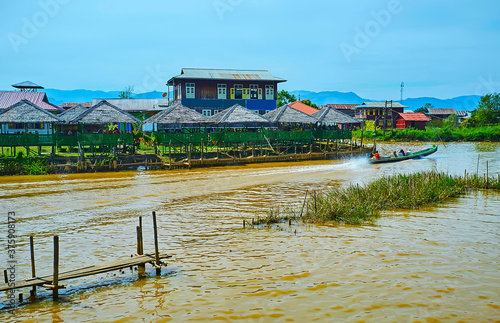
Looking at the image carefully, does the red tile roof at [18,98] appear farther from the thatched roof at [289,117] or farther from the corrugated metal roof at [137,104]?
the thatched roof at [289,117]

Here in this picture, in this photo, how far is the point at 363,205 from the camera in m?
14.1

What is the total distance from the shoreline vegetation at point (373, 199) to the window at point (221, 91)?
89.9ft

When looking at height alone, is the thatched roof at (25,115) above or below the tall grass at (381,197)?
above

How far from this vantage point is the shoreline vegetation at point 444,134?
196 feet

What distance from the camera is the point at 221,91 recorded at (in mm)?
42656

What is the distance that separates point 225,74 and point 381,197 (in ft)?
103

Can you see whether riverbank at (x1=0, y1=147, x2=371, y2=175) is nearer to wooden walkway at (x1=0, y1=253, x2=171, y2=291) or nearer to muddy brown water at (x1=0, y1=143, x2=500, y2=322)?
muddy brown water at (x1=0, y1=143, x2=500, y2=322)

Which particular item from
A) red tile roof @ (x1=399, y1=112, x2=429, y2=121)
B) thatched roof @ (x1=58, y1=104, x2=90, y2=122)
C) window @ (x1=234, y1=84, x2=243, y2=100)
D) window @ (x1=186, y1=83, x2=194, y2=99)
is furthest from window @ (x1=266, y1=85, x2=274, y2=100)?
red tile roof @ (x1=399, y1=112, x2=429, y2=121)

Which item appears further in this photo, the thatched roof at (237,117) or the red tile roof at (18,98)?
the red tile roof at (18,98)

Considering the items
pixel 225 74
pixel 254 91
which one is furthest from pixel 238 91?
pixel 225 74

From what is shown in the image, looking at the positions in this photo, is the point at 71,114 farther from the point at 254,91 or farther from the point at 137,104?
the point at 254,91

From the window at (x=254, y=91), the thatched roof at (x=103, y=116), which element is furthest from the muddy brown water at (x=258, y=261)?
the window at (x=254, y=91)

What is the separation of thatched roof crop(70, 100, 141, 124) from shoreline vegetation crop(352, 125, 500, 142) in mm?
43989

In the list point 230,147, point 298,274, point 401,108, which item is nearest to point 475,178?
point 298,274
